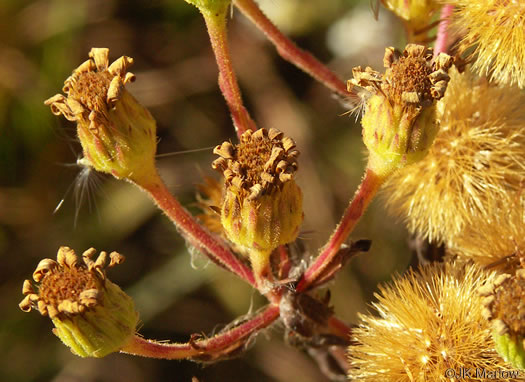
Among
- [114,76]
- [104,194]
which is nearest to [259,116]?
[104,194]

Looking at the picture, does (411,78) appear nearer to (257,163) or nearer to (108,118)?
(257,163)

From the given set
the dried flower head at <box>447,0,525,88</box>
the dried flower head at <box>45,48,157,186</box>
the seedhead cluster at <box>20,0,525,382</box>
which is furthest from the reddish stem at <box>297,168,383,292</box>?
the dried flower head at <box>45,48,157,186</box>

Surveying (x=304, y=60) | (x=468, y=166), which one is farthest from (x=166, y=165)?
(x=468, y=166)

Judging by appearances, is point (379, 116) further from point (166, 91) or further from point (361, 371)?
point (166, 91)

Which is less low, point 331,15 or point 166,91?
point 331,15

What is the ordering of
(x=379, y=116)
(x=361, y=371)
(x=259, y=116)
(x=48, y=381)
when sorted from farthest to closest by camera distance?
1. (x=259, y=116)
2. (x=48, y=381)
3. (x=361, y=371)
4. (x=379, y=116)

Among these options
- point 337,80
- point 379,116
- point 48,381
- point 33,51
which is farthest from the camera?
point 33,51
